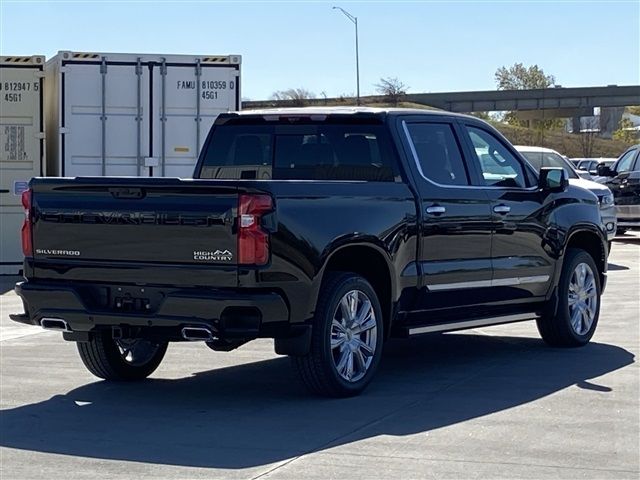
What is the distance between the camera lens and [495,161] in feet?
35.3

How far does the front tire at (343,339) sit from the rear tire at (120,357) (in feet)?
4.96

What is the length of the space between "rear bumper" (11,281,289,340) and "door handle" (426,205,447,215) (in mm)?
1806

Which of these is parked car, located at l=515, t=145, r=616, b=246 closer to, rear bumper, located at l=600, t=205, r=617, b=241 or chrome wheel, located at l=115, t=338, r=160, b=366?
rear bumper, located at l=600, t=205, r=617, b=241

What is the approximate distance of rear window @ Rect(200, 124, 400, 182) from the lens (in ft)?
31.6

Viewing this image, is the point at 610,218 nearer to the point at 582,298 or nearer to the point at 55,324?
the point at 582,298

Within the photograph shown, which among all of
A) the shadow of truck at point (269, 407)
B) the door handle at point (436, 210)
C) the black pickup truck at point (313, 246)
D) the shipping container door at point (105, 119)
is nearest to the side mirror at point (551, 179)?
the black pickup truck at point (313, 246)

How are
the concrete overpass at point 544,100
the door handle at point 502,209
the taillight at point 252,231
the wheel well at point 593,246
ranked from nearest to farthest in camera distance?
the taillight at point 252,231 → the door handle at point 502,209 → the wheel well at point 593,246 → the concrete overpass at point 544,100

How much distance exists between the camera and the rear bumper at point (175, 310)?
8039 millimetres

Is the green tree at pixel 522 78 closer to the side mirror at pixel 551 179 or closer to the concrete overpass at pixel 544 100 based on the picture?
the concrete overpass at pixel 544 100

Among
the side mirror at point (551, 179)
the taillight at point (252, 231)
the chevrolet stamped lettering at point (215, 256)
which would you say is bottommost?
the chevrolet stamped lettering at point (215, 256)

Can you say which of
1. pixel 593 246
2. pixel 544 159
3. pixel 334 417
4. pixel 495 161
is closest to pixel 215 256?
pixel 334 417

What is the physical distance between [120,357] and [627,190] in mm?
18782

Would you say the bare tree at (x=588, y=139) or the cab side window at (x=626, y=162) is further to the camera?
the bare tree at (x=588, y=139)

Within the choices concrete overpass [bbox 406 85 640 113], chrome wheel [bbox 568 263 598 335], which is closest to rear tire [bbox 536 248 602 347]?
chrome wheel [bbox 568 263 598 335]
